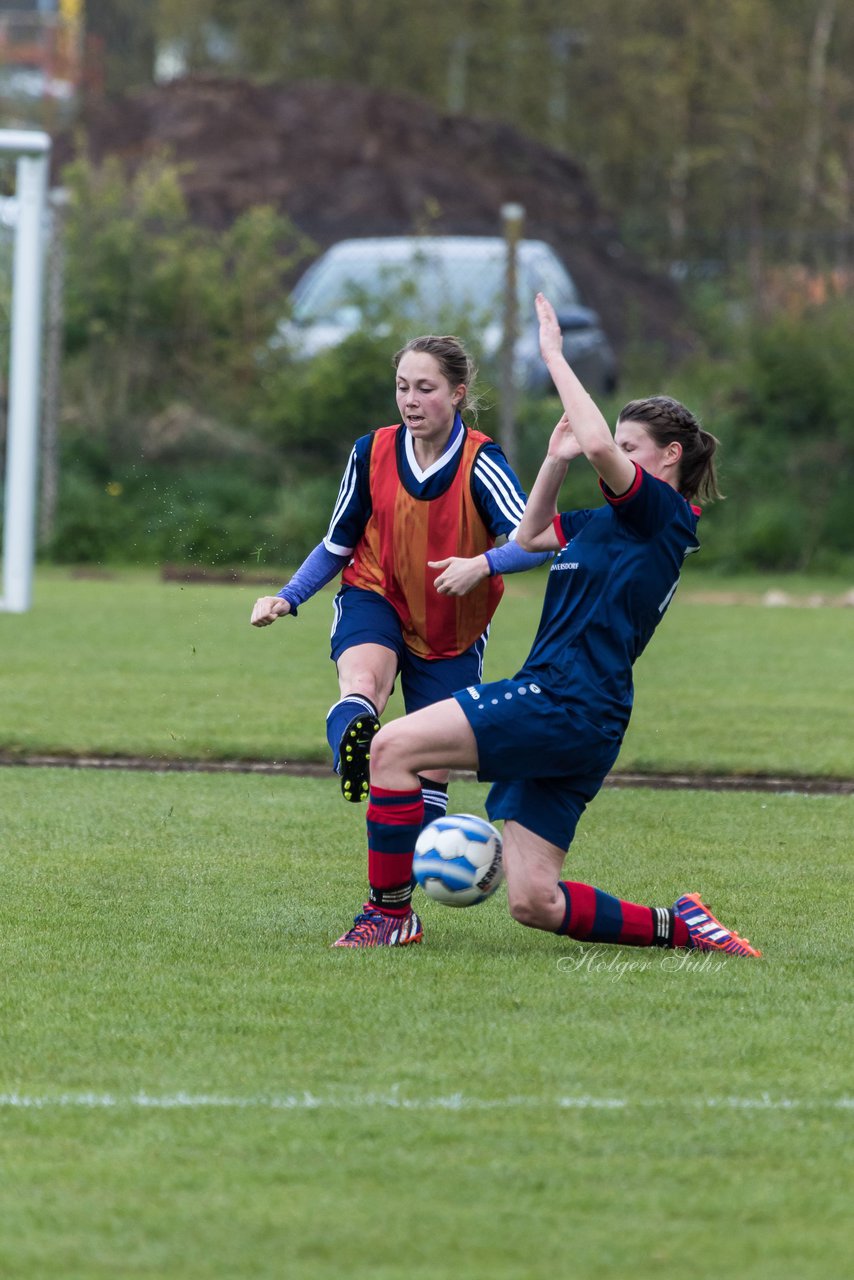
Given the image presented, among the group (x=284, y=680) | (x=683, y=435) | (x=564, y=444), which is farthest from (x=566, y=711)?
(x=284, y=680)

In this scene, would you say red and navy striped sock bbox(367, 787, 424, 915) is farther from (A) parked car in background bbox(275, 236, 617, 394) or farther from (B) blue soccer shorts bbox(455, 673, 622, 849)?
(A) parked car in background bbox(275, 236, 617, 394)

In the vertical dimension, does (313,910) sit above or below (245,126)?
below

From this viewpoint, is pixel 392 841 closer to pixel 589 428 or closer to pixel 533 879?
pixel 533 879

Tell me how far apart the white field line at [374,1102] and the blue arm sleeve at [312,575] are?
6.95ft

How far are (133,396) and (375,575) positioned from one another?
41.5 ft

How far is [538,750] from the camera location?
5012 mm

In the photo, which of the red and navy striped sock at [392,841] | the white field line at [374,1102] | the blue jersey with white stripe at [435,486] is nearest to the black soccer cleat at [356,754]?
the red and navy striped sock at [392,841]

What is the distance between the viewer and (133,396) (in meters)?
18.2

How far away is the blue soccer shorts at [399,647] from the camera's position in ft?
19.2

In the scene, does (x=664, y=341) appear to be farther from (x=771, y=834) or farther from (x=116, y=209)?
(x=771, y=834)

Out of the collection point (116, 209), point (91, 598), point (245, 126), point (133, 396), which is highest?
point (245, 126)

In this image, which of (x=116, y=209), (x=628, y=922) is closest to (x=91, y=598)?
(x=116, y=209)

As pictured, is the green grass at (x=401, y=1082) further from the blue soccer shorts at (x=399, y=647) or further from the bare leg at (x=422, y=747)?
the blue soccer shorts at (x=399, y=647)

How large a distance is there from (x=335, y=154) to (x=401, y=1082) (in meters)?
28.7
